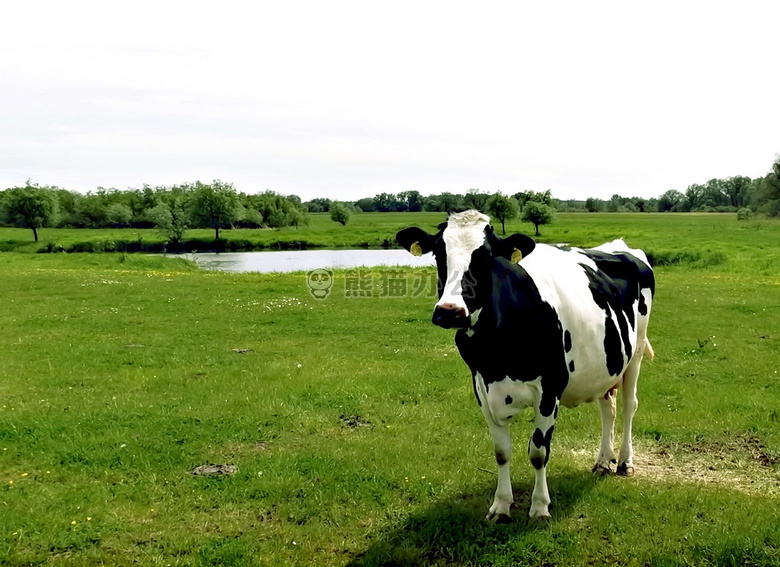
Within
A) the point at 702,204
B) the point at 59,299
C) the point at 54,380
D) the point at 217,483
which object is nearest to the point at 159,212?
the point at 59,299

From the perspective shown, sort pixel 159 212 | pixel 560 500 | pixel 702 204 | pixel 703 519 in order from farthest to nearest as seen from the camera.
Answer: pixel 702 204, pixel 159 212, pixel 560 500, pixel 703 519

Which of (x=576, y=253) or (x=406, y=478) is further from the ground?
(x=576, y=253)

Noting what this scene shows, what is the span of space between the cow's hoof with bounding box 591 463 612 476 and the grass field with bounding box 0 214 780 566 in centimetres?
10

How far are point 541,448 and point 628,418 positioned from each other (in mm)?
1946

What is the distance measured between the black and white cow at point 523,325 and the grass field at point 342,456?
88 centimetres

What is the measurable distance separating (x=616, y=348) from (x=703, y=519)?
176cm

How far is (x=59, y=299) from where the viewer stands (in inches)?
832

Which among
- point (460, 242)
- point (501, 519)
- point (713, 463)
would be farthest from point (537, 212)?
point (460, 242)

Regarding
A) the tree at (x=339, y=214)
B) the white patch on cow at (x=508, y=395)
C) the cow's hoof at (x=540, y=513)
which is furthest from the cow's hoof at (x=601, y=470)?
the tree at (x=339, y=214)

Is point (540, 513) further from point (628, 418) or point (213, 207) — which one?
point (213, 207)

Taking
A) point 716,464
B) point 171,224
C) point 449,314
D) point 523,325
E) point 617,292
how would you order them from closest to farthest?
point 449,314
point 523,325
point 617,292
point 716,464
point 171,224

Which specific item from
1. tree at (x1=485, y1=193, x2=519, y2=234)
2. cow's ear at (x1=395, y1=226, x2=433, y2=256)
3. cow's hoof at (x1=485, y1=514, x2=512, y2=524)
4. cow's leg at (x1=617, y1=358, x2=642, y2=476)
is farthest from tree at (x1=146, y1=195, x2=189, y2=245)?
cow's hoof at (x1=485, y1=514, x2=512, y2=524)

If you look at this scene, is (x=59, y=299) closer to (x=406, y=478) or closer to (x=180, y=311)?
(x=180, y=311)

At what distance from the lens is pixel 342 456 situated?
7516 millimetres
